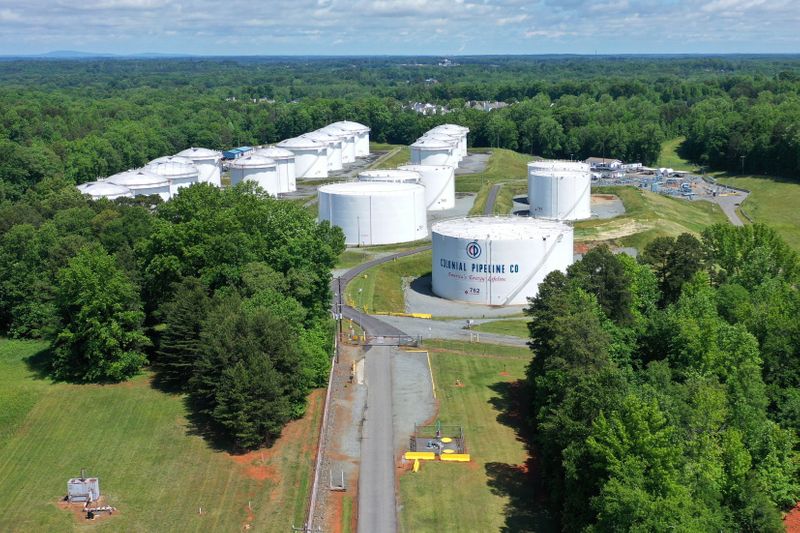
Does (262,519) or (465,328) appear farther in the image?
(465,328)

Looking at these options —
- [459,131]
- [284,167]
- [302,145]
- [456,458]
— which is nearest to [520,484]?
[456,458]

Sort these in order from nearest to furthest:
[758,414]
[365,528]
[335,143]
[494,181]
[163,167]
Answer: [365,528] < [758,414] < [163,167] < [494,181] < [335,143]

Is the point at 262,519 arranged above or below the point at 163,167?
below

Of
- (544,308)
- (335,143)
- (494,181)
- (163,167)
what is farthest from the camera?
(335,143)

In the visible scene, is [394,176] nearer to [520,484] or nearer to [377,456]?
[377,456]

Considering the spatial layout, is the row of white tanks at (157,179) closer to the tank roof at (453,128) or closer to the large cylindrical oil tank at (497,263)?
the large cylindrical oil tank at (497,263)

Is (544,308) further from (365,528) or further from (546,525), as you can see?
(365,528)

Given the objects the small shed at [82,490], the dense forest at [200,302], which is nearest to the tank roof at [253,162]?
the dense forest at [200,302]

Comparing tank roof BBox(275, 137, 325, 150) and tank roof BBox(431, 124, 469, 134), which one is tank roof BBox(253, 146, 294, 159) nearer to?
tank roof BBox(275, 137, 325, 150)

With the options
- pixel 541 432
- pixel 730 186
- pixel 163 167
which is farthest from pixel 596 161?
pixel 541 432
